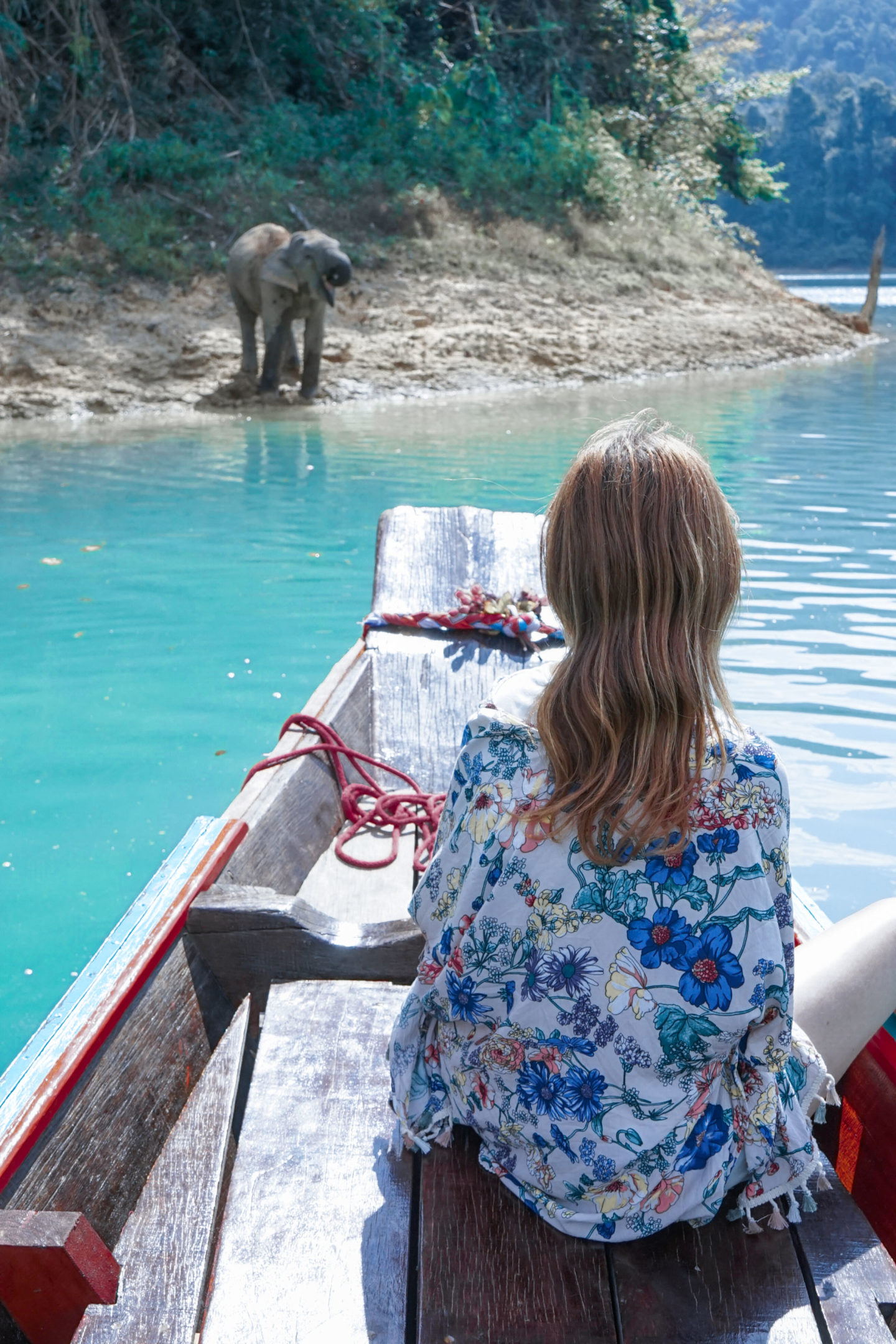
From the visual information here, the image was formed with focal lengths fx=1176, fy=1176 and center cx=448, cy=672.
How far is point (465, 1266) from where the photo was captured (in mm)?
1579

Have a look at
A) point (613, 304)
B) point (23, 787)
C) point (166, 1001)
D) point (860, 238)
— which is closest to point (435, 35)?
point (613, 304)

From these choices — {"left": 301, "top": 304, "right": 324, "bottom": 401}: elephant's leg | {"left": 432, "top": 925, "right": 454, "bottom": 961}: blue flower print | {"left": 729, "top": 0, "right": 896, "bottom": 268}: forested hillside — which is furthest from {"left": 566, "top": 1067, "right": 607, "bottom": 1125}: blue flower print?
{"left": 729, "top": 0, "right": 896, "bottom": 268}: forested hillside

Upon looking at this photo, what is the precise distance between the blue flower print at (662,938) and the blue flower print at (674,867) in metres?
0.04

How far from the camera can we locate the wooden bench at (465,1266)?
4.91 ft

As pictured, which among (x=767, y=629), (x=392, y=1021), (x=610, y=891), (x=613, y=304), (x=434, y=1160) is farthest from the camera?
(x=613, y=304)

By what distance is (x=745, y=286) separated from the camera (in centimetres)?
2084

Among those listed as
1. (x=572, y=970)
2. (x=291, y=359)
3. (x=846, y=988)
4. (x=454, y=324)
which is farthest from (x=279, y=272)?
(x=572, y=970)

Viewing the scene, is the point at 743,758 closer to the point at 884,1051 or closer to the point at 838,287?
the point at 884,1051

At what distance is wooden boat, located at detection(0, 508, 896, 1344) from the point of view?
152 centimetres

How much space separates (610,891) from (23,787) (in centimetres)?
395

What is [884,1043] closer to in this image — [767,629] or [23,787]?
[23,787]

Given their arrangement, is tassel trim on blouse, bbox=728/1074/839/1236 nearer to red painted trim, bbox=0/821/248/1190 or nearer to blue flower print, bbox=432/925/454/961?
blue flower print, bbox=432/925/454/961

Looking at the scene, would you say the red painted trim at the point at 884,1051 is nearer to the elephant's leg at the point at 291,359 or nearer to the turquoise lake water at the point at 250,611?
the turquoise lake water at the point at 250,611

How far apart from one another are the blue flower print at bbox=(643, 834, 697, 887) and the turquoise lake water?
8.40 ft
